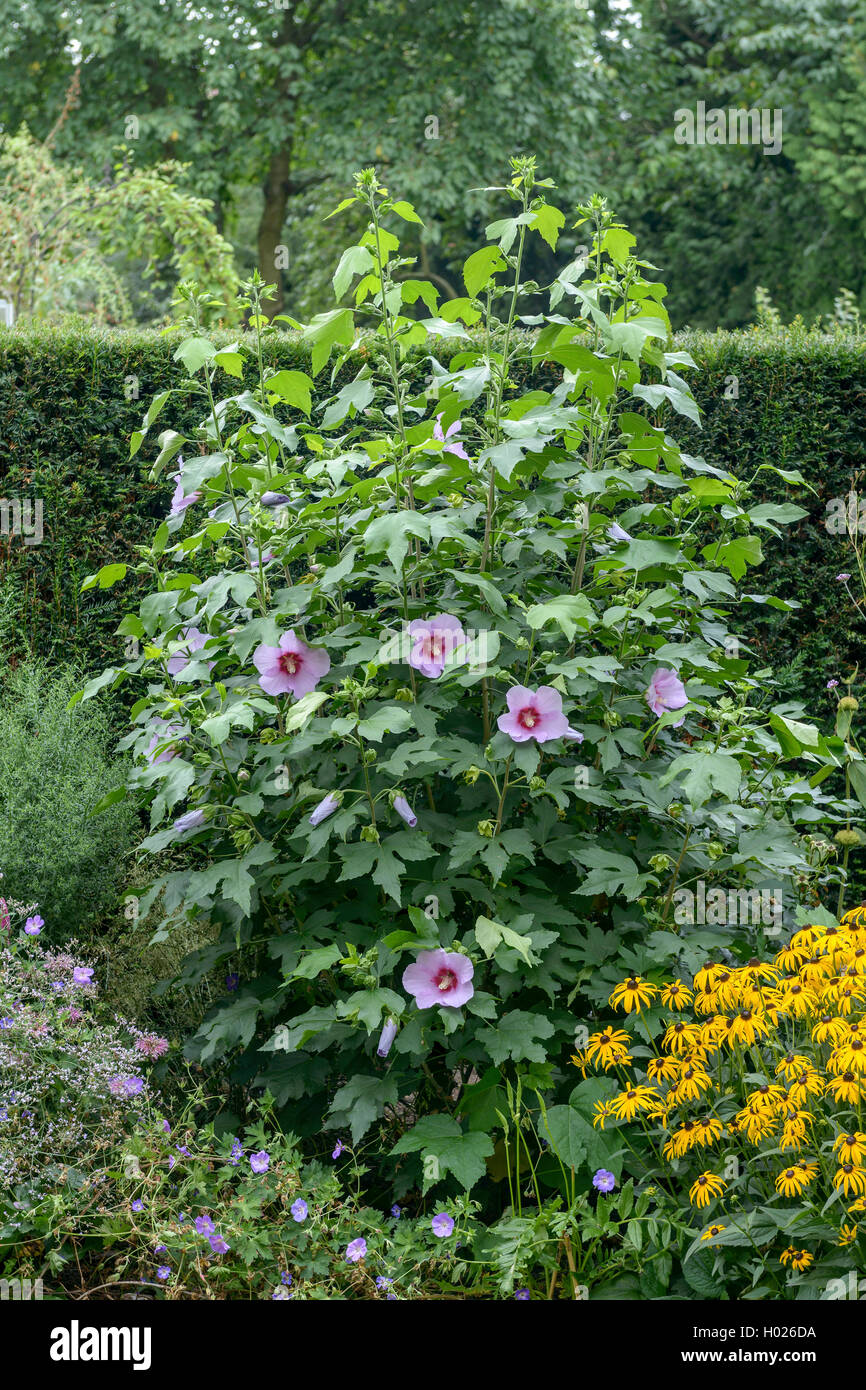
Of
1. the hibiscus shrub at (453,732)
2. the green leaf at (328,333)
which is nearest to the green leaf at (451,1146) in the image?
the hibiscus shrub at (453,732)

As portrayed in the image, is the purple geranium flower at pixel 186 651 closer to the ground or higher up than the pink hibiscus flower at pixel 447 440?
closer to the ground

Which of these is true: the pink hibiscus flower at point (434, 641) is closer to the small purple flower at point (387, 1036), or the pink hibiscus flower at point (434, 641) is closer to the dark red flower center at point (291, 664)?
the dark red flower center at point (291, 664)

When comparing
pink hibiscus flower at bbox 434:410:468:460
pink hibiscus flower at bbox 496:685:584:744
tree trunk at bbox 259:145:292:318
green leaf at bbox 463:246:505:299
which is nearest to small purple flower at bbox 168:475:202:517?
pink hibiscus flower at bbox 434:410:468:460

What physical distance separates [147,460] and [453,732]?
8.40 feet

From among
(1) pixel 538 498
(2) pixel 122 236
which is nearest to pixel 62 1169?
(1) pixel 538 498

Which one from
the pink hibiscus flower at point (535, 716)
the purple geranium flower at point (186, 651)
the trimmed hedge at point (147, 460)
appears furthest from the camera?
the trimmed hedge at point (147, 460)

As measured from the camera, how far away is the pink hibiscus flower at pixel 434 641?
2.61m

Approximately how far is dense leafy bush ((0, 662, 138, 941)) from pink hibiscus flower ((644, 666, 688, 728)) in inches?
64.0

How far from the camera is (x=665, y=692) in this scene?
9.52 ft

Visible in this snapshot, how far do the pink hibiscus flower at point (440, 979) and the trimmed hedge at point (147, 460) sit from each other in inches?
105

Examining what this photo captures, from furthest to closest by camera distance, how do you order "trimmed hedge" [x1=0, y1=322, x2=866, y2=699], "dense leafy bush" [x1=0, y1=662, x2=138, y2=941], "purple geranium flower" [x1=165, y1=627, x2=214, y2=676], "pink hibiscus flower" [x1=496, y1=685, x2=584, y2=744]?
"trimmed hedge" [x1=0, y1=322, x2=866, y2=699]
"dense leafy bush" [x1=0, y1=662, x2=138, y2=941]
"purple geranium flower" [x1=165, y1=627, x2=214, y2=676]
"pink hibiscus flower" [x1=496, y1=685, x2=584, y2=744]

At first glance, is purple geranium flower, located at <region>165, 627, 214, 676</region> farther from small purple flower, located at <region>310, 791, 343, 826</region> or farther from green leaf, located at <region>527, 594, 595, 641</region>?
green leaf, located at <region>527, 594, 595, 641</region>

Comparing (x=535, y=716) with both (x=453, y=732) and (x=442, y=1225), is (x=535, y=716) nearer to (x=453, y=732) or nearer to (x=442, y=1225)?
(x=453, y=732)

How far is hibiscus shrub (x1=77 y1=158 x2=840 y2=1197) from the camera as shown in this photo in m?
2.57
